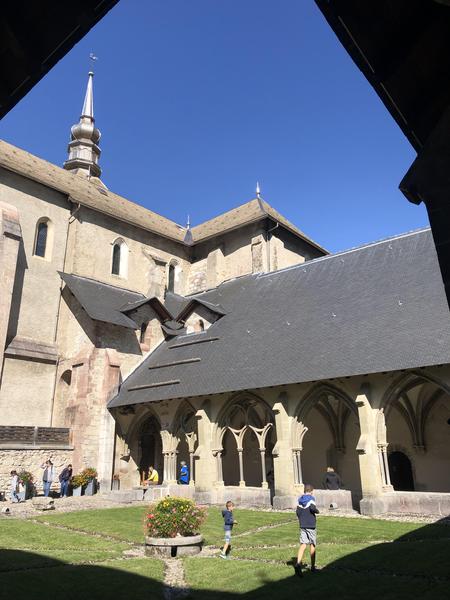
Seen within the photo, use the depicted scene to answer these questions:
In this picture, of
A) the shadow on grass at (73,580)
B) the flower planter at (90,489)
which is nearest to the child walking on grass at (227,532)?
the shadow on grass at (73,580)

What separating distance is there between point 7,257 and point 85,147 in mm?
25027

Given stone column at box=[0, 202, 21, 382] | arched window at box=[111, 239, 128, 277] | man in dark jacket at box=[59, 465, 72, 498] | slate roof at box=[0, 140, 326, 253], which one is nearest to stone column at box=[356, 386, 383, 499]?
man in dark jacket at box=[59, 465, 72, 498]

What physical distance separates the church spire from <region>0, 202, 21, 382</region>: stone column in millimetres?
20396

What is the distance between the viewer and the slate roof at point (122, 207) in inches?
1011

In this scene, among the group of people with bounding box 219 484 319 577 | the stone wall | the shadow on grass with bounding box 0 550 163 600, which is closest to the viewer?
the shadow on grass with bounding box 0 550 163 600

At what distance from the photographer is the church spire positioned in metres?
42.4

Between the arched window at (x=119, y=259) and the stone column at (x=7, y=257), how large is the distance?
609cm

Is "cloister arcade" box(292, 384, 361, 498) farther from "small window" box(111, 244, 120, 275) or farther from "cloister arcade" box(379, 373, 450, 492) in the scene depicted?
"small window" box(111, 244, 120, 275)

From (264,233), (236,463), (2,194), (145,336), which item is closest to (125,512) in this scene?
(236,463)

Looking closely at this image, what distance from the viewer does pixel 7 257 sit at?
21.5 metres

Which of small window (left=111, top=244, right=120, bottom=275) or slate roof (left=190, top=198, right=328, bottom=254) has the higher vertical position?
slate roof (left=190, top=198, right=328, bottom=254)

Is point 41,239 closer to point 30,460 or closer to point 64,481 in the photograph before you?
point 30,460

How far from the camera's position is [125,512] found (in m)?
14.9

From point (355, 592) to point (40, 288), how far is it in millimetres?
20398
